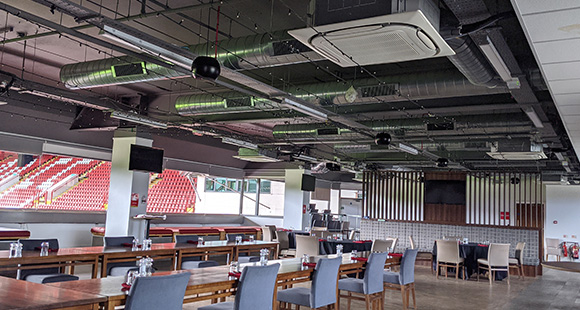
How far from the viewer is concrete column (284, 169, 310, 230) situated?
16.8 metres

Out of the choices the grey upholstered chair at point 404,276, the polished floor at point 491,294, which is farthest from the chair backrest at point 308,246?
the grey upholstered chair at point 404,276

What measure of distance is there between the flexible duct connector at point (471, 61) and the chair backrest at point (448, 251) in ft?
21.8

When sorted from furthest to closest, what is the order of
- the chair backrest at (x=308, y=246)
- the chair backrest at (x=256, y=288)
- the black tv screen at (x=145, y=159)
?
the black tv screen at (x=145, y=159), the chair backrest at (x=308, y=246), the chair backrest at (x=256, y=288)

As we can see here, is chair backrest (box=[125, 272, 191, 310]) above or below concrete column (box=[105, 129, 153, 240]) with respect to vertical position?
below

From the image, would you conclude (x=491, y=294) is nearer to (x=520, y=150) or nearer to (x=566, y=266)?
(x=520, y=150)

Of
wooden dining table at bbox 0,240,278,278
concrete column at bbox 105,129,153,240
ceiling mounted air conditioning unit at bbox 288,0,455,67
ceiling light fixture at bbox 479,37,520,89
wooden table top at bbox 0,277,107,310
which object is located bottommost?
wooden dining table at bbox 0,240,278,278

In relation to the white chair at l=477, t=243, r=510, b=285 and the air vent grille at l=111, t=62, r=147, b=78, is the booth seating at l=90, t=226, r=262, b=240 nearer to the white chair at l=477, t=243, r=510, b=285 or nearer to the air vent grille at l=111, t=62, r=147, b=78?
the air vent grille at l=111, t=62, r=147, b=78

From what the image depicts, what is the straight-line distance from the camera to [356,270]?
6461 mm

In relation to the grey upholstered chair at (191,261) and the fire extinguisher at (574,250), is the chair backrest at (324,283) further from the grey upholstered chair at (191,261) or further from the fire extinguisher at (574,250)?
the fire extinguisher at (574,250)

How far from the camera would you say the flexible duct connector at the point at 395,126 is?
8.70 meters

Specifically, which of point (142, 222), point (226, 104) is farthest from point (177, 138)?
point (226, 104)

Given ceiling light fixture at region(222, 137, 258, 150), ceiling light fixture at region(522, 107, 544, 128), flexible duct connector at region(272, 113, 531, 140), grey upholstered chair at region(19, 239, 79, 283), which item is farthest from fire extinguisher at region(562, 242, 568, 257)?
grey upholstered chair at region(19, 239, 79, 283)

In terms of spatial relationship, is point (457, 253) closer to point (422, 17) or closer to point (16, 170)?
point (422, 17)

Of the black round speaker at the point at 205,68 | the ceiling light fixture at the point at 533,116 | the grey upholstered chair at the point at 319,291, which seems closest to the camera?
the black round speaker at the point at 205,68
